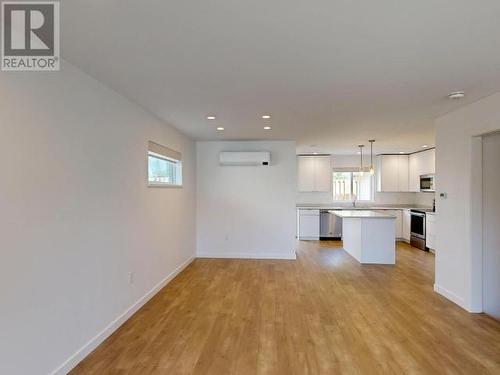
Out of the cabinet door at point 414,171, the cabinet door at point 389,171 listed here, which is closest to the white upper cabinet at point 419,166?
the cabinet door at point 414,171

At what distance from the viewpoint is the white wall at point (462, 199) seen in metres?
3.30

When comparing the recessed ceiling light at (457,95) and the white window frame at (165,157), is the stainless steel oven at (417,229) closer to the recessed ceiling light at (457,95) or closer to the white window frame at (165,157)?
the recessed ceiling light at (457,95)

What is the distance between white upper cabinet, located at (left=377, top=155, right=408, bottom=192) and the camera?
806 centimetres

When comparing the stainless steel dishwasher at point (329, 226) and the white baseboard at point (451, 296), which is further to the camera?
the stainless steel dishwasher at point (329, 226)

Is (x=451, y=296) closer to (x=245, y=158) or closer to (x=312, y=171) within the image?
(x=245, y=158)

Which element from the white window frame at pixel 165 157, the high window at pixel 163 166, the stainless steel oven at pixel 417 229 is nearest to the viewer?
the white window frame at pixel 165 157

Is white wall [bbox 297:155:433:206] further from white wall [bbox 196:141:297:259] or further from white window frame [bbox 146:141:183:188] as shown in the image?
white window frame [bbox 146:141:183:188]

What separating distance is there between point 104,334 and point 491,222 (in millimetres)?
4254

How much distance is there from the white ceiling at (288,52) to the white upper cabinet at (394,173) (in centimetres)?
471

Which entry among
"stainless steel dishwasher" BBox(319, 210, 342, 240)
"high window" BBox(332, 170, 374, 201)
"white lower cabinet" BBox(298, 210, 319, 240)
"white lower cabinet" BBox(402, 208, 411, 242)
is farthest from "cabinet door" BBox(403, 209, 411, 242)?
"white lower cabinet" BBox(298, 210, 319, 240)

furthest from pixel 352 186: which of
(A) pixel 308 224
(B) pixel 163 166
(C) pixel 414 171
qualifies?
(B) pixel 163 166

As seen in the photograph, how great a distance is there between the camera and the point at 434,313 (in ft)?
10.9

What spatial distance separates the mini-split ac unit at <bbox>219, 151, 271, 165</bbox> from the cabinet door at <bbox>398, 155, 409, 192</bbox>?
435 centimetres

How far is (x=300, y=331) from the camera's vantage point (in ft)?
9.55
